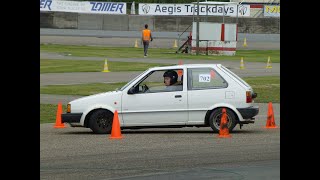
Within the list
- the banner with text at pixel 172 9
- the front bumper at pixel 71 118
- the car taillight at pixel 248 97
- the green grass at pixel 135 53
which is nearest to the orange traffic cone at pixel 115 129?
the front bumper at pixel 71 118

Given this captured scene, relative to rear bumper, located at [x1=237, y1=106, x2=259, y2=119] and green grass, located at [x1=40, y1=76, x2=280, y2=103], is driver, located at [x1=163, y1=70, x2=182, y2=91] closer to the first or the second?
rear bumper, located at [x1=237, y1=106, x2=259, y2=119]

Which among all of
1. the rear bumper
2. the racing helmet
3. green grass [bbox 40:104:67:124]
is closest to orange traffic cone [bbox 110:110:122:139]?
the racing helmet

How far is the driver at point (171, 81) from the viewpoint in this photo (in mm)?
16078

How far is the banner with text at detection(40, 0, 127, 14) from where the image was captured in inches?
2714

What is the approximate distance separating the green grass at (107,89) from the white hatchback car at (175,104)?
738cm

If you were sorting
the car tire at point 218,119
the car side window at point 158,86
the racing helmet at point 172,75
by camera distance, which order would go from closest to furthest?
the car tire at point 218,119 → the car side window at point 158,86 → the racing helmet at point 172,75

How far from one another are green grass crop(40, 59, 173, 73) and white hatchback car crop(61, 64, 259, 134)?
17.9 m

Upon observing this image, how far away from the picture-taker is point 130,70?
1353 inches

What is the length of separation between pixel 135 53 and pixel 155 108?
31359 millimetres

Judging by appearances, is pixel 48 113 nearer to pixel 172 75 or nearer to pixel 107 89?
pixel 172 75

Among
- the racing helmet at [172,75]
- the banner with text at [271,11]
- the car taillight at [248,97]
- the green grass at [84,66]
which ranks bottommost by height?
the car taillight at [248,97]

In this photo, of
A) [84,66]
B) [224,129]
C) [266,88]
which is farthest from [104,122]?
[84,66]

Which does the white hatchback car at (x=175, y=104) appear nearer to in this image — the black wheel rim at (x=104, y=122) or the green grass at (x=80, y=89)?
the black wheel rim at (x=104, y=122)

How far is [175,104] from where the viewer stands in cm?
1588
